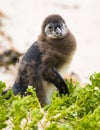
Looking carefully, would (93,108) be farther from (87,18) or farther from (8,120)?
(87,18)

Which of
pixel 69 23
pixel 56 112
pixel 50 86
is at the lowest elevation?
pixel 56 112

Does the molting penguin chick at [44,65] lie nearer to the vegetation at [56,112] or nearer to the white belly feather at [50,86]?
the white belly feather at [50,86]

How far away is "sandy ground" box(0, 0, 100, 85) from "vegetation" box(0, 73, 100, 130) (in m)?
4.97

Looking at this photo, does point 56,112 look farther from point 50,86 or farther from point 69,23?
point 69,23

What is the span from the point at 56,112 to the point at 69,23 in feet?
25.2

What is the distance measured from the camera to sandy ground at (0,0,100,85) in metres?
8.70

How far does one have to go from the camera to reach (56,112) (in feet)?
8.36

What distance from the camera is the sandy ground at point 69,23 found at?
28.5ft

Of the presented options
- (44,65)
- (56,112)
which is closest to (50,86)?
(44,65)

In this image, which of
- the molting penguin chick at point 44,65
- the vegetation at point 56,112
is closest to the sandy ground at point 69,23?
the molting penguin chick at point 44,65

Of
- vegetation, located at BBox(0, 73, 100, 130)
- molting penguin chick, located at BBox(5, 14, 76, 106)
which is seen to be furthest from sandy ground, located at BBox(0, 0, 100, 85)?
vegetation, located at BBox(0, 73, 100, 130)

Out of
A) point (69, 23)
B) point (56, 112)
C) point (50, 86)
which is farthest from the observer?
point (69, 23)

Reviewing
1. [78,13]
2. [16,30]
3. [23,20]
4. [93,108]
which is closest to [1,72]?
[16,30]

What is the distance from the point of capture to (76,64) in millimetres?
8547
